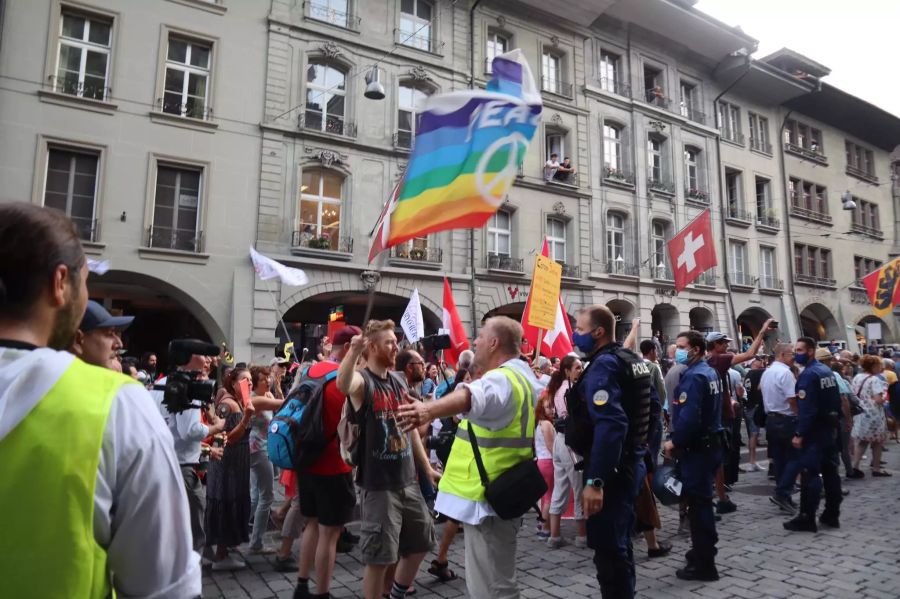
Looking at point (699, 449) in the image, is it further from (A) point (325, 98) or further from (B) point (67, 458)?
(A) point (325, 98)

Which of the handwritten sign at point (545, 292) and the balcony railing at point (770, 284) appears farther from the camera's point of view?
the balcony railing at point (770, 284)

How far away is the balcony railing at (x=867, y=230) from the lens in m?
29.9

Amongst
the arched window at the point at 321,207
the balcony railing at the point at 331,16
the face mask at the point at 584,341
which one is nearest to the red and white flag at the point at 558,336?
the face mask at the point at 584,341

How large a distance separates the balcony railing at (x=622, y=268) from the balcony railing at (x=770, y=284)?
25.6ft

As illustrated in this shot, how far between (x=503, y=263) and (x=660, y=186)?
853 cm

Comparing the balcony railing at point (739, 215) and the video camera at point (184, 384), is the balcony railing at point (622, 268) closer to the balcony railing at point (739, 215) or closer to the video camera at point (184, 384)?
the balcony railing at point (739, 215)

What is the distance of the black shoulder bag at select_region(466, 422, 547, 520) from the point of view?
3131mm

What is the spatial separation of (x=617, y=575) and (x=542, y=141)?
58.1ft

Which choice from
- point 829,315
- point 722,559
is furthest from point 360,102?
point 829,315

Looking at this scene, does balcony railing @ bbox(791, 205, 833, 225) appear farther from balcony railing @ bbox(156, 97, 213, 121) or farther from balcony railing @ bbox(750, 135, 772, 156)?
balcony railing @ bbox(156, 97, 213, 121)

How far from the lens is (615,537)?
141 inches

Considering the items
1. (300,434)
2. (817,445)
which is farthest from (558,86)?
(300,434)

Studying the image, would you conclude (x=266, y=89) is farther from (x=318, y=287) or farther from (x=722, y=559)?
(x=722, y=559)

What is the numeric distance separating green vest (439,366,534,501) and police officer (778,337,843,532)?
4.45 meters
